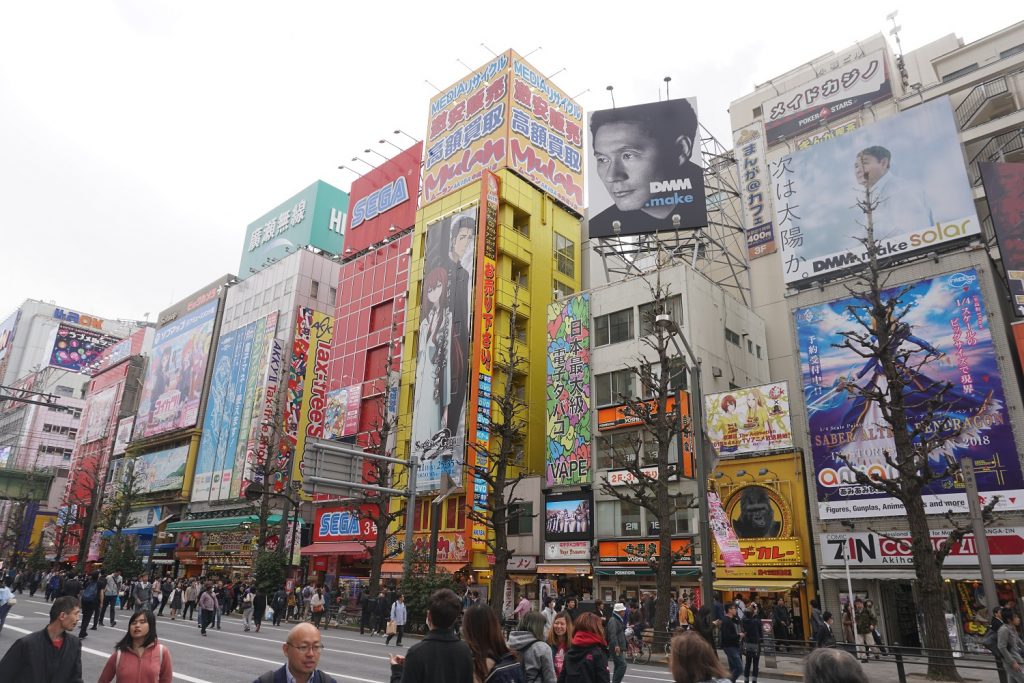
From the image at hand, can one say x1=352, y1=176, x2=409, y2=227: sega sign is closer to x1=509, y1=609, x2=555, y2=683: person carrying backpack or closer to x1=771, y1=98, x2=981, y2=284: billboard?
x1=771, y1=98, x2=981, y2=284: billboard

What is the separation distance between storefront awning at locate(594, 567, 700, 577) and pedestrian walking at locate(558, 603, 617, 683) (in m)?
24.1

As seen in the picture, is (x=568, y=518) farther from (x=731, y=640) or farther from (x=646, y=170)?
(x=731, y=640)

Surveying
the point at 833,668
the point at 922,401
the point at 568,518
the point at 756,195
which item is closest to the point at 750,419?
the point at 922,401

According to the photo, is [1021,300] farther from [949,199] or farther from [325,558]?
[325,558]

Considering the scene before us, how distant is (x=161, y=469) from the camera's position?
63.0 metres

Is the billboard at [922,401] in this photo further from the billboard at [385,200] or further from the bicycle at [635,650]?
the billboard at [385,200]

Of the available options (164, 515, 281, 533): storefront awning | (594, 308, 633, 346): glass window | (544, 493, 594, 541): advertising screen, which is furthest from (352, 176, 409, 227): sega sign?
(544, 493, 594, 541): advertising screen

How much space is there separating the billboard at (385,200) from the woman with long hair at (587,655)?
4557 centimetres

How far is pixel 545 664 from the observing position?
5934 mm

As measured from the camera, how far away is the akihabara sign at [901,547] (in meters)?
22.4

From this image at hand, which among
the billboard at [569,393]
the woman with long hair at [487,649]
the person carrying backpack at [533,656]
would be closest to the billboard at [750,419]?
the billboard at [569,393]

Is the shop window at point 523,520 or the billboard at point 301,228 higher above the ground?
the billboard at point 301,228

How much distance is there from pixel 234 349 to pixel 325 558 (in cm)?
2296

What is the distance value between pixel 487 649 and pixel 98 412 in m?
87.7
